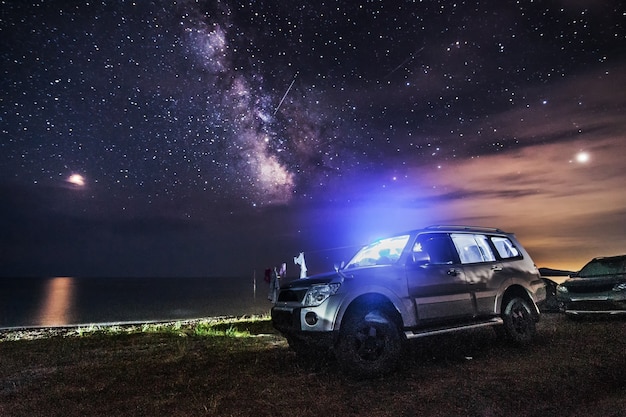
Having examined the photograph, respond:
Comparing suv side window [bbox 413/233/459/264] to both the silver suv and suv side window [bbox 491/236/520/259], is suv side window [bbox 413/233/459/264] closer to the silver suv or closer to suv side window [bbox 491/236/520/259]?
the silver suv

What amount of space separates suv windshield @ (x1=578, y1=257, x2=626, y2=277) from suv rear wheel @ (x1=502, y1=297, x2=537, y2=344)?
190 inches

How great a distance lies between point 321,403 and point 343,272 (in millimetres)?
2022

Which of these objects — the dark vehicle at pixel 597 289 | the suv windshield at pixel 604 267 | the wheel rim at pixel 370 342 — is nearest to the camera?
the wheel rim at pixel 370 342

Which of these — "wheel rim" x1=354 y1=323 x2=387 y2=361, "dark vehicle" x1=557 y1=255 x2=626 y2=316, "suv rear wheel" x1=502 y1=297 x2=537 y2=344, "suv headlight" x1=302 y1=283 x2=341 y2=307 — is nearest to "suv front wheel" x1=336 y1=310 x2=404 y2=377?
"wheel rim" x1=354 y1=323 x2=387 y2=361

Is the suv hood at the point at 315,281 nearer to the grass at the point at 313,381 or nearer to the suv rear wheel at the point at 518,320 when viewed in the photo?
the grass at the point at 313,381

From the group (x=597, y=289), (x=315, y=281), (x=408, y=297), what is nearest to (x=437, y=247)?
(x=408, y=297)

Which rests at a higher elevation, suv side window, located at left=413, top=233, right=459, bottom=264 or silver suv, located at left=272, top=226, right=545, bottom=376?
suv side window, located at left=413, top=233, right=459, bottom=264

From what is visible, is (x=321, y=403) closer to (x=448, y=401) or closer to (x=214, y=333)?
(x=448, y=401)

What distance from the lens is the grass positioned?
396 cm

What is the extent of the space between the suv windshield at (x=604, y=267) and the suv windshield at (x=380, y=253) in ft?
23.4

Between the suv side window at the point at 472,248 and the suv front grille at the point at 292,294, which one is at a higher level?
the suv side window at the point at 472,248

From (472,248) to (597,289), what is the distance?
5.27 meters

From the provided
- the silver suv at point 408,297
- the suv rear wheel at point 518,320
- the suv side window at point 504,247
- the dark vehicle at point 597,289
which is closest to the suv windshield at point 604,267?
the dark vehicle at point 597,289

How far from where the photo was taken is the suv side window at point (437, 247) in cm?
637
